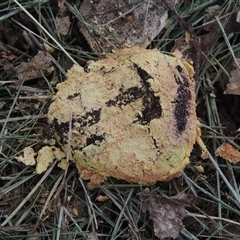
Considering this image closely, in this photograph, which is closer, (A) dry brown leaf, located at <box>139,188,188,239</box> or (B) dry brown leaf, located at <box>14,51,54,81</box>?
(A) dry brown leaf, located at <box>139,188,188,239</box>

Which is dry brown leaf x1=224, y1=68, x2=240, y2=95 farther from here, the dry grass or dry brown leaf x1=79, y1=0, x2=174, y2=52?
dry brown leaf x1=79, y1=0, x2=174, y2=52

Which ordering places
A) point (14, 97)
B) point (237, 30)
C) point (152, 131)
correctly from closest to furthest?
point (152, 131) < point (14, 97) < point (237, 30)

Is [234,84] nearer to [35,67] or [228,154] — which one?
[228,154]

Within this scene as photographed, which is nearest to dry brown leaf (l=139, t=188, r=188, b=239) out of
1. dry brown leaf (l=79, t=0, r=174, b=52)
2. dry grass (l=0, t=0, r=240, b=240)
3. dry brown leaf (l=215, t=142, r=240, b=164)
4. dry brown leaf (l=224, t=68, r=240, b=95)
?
dry grass (l=0, t=0, r=240, b=240)

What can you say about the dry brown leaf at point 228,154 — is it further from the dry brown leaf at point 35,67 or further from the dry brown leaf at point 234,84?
the dry brown leaf at point 35,67

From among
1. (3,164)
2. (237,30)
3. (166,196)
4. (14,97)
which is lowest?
(166,196)

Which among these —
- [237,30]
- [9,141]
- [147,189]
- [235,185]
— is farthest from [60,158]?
[237,30]

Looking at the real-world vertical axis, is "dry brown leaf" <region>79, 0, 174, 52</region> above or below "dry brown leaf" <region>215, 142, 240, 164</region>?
above

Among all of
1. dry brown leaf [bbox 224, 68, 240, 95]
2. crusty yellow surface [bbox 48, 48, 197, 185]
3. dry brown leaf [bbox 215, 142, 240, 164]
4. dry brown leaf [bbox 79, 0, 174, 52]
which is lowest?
dry brown leaf [bbox 215, 142, 240, 164]

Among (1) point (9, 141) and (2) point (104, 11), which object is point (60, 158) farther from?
(2) point (104, 11)
